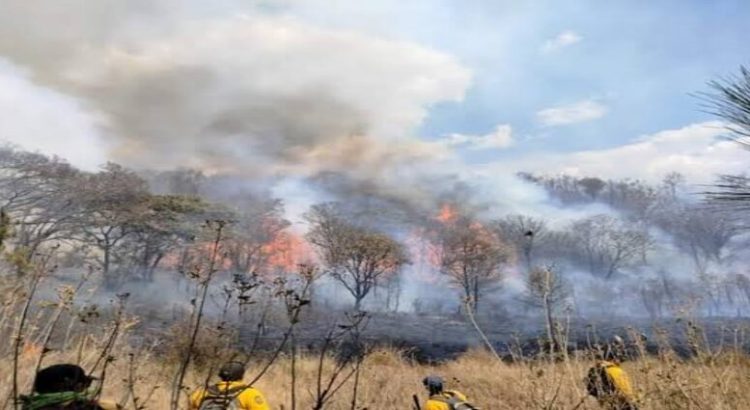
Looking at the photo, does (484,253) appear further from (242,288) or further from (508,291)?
(242,288)

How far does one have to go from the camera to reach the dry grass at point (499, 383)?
11.9 feet

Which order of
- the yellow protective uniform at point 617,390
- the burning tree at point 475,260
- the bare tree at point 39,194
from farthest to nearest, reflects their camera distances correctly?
the burning tree at point 475,260 < the bare tree at point 39,194 < the yellow protective uniform at point 617,390

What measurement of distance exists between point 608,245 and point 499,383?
54.3 meters

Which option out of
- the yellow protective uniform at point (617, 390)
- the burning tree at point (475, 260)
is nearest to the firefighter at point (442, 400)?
the yellow protective uniform at point (617, 390)

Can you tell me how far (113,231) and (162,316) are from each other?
262 inches

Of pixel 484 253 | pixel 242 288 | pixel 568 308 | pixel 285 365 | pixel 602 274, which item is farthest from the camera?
pixel 602 274

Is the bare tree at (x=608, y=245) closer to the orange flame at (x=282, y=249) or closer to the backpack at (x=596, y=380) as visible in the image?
the orange flame at (x=282, y=249)

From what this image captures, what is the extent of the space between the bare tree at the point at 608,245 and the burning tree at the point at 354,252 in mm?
21737

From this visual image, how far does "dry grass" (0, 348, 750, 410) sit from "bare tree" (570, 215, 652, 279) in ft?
138

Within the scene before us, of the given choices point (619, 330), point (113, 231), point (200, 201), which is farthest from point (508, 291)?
point (113, 231)

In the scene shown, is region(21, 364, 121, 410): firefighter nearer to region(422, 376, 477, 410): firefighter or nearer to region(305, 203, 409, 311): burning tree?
region(422, 376, 477, 410): firefighter

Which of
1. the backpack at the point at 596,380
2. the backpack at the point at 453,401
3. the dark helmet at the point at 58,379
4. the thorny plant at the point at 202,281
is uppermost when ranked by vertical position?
the thorny plant at the point at 202,281

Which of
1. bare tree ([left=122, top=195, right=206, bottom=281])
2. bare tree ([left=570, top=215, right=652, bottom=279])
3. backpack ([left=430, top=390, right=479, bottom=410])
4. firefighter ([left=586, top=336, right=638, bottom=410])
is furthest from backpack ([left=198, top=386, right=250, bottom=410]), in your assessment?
bare tree ([left=570, top=215, right=652, bottom=279])

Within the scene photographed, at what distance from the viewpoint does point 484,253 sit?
55062 millimetres
